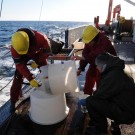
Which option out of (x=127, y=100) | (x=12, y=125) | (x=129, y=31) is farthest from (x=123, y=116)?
(x=129, y=31)

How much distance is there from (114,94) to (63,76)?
31.0 inches

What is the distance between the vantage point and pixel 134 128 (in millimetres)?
3432

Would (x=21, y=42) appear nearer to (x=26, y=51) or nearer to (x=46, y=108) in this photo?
(x=26, y=51)

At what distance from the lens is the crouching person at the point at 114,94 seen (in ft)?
9.14

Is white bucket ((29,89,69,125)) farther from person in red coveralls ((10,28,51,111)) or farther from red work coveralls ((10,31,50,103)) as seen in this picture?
red work coveralls ((10,31,50,103))

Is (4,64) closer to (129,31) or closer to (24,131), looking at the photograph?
(24,131)

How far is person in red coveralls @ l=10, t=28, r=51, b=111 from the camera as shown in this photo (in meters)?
3.54

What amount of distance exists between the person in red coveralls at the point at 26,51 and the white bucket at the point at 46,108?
0.22 meters

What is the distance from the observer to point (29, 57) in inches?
159

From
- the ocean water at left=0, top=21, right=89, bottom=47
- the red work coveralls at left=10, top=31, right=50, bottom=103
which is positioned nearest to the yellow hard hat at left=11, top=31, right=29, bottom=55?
the red work coveralls at left=10, top=31, right=50, bottom=103

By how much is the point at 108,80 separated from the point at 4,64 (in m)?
8.15

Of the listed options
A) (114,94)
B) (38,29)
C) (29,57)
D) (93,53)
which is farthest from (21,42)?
(38,29)

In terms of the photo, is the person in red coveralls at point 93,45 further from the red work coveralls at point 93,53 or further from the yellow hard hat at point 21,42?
the yellow hard hat at point 21,42

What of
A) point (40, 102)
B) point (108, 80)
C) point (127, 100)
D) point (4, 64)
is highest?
point (108, 80)
